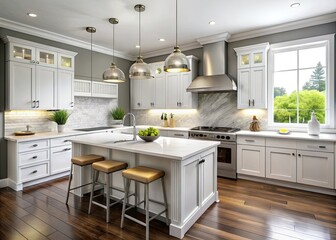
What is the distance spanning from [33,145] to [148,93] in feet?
10.3

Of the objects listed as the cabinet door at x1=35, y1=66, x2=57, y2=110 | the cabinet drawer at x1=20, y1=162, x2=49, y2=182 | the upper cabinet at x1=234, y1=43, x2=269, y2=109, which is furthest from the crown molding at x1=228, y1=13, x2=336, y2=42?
the cabinet drawer at x1=20, y1=162, x2=49, y2=182

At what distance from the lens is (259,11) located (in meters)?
3.48

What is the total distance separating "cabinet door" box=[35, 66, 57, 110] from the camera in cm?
403

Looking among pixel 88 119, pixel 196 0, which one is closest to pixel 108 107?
pixel 88 119

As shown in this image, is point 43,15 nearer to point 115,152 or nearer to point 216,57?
point 115,152

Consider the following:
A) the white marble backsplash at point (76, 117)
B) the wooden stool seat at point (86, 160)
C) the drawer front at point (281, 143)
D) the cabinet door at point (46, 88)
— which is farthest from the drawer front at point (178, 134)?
the cabinet door at point (46, 88)

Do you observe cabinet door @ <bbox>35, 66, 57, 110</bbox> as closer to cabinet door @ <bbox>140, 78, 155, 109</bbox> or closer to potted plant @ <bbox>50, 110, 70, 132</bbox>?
potted plant @ <bbox>50, 110, 70, 132</bbox>

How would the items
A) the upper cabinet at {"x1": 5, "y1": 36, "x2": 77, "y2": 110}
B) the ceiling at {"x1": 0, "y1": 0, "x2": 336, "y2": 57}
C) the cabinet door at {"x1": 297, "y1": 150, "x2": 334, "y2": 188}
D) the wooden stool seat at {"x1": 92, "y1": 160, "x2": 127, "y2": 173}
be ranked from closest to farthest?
the wooden stool seat at {"x1": 92, "y1": 160, "x2": 127, "y2": 173}
the ceiling at {"x1": 0, "y1": 0, "x2": 336, "y2": 57}
the cabinet door at {"x1": 297, "y1": 150, "x2": 334, "y2": 188}
the upper cabinet at {"x1": 5, "y1": 36, "x2": 77, "y2": 110}

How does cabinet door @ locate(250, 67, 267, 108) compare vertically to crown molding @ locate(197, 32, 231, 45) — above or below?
below

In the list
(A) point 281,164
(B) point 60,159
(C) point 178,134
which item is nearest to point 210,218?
(A) point 281,164

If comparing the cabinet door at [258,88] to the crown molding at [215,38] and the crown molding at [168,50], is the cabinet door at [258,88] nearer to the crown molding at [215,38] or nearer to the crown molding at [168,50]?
the crown molding at [215,38]

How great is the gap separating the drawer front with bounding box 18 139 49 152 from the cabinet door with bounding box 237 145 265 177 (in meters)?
3.76

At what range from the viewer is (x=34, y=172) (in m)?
3.80

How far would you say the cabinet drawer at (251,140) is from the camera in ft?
12.8
